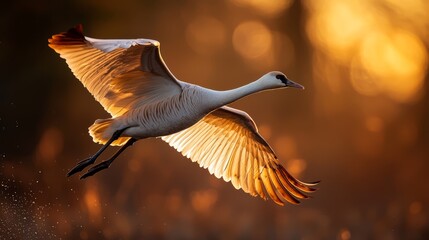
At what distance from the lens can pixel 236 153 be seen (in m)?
10.5

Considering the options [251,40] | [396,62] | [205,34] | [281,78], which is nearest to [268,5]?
[251,40]

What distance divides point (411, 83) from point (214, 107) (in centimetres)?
1505

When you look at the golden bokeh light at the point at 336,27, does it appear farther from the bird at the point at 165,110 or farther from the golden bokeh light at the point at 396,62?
the bird at the point at 165,110

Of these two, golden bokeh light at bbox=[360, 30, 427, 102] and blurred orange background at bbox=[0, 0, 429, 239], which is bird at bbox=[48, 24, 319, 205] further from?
golden bokeh light at bbox=[360, 30, 427, 102]

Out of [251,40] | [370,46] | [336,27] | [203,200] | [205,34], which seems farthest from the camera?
[251,40]

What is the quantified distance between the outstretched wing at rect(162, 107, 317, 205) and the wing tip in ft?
6.43

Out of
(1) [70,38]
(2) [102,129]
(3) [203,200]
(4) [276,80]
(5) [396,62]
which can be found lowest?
(5) [396,62]

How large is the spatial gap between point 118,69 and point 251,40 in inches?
668

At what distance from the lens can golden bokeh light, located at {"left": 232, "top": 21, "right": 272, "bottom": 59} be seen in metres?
25.3

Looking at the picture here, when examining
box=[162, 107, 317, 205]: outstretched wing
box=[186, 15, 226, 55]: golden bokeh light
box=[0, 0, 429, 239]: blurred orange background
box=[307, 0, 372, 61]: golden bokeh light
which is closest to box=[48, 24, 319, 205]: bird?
box=[162, 107, 317, 205]: outstretched wing

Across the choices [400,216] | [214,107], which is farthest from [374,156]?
[214,107]

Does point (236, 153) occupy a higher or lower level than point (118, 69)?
lower

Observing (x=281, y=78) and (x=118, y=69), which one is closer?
(x=118, y=69)

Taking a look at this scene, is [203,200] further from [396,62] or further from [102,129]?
[396,62]
